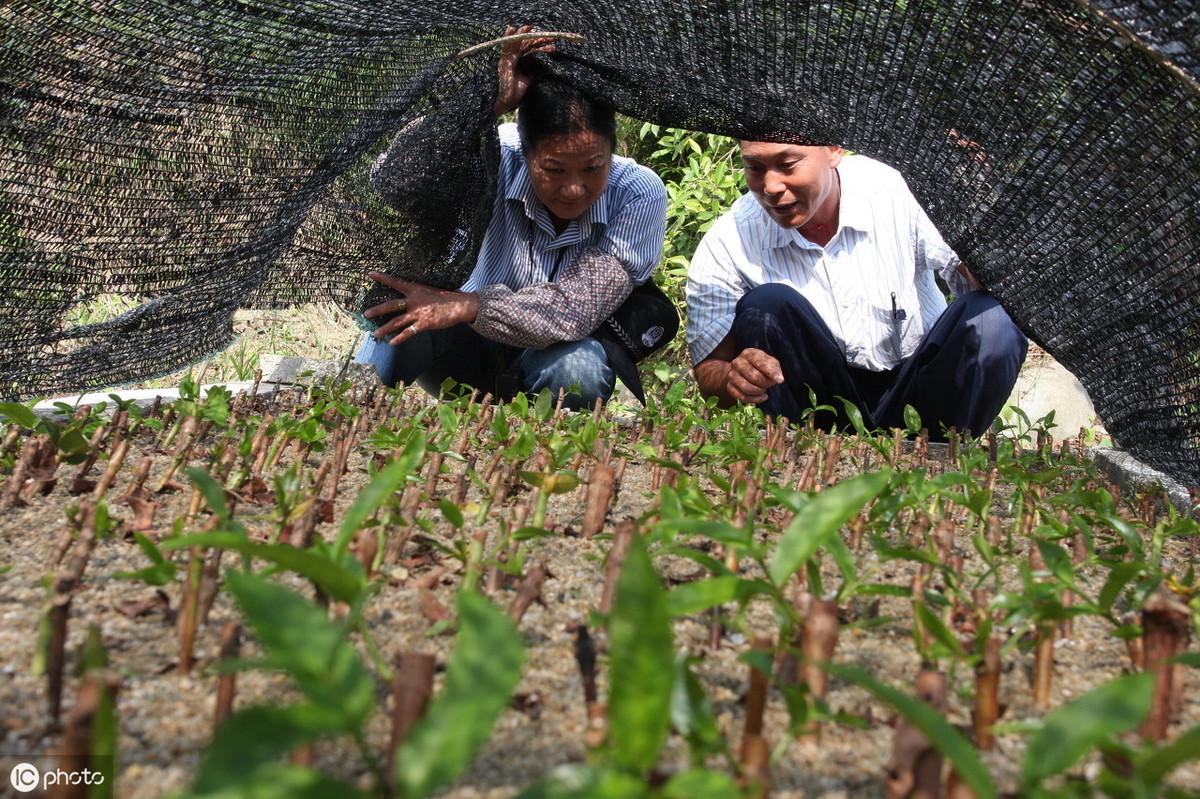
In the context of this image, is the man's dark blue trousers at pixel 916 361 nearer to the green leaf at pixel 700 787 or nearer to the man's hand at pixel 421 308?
the man's hand at pixel 421 308

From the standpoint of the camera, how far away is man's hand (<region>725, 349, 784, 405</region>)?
3670mm

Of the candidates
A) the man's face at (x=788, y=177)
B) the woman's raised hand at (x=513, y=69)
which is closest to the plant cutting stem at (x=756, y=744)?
the woman's raised hand at (x=513, y=69)

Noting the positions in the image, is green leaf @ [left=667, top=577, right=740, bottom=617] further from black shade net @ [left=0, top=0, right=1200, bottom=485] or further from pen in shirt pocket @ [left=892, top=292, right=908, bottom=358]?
pen in shirt pocket @ [left=892, top=292, right=908, bottom=358]

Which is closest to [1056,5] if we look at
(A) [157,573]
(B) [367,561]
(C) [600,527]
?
(C) [600,527]

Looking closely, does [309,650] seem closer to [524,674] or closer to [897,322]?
[524,674]

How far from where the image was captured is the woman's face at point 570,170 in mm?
3582

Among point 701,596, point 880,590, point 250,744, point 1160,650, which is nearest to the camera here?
point 250,744

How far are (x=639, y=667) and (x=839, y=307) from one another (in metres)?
3.48

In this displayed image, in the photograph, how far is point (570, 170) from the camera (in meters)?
3.66

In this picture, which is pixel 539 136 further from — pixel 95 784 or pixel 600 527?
pixel 95 784

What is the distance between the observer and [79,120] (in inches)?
97.5

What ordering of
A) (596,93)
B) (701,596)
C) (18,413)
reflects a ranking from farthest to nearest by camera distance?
1. (596,93)
2. (18,413)
3. (701,596)

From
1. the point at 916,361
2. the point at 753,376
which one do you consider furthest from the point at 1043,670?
the point at 916,361

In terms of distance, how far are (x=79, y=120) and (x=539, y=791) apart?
2.35m
